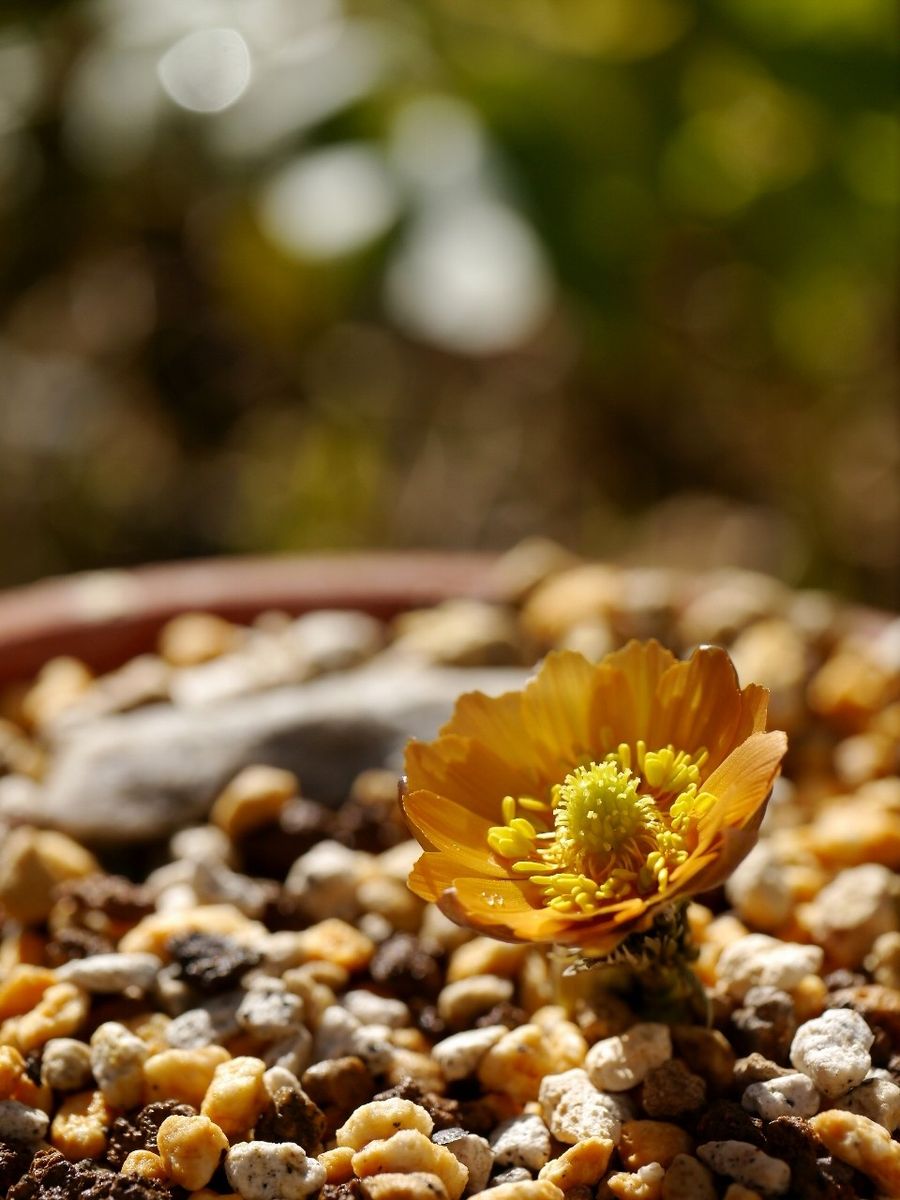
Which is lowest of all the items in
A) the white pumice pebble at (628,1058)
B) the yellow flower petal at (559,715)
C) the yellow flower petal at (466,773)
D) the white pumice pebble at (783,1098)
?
the white pumice pebble at (783,1098)

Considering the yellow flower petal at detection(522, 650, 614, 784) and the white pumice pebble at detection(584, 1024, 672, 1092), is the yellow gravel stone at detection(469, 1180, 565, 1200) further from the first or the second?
the yellow flower petal at detection(522, 650, 614, 784)

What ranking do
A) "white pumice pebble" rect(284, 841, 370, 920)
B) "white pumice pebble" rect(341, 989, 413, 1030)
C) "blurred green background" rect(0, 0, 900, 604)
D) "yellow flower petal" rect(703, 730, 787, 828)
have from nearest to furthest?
"yellow flower petal" rect(703, 730, 787, 828) → "white pumice pebble" rect(341, 989, 413, 1030) → "white pumice pebble" rect(284, 841, 370, 920) → "blurred green background" rect(0, 0, 900, 604)

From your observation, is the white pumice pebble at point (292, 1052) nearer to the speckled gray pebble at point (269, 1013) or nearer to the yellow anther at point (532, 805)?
the speckled gray pebble at point (269, 1013)

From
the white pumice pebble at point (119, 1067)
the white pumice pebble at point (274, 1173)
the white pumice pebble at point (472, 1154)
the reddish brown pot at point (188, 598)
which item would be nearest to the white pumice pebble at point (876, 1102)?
the white pumice pebble at point (472, 1154)

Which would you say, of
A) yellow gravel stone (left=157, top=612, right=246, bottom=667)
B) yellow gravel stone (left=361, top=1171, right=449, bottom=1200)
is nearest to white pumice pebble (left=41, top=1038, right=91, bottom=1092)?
yellow gravel stone (left=361, top=1171, right=449, bottom=1200)

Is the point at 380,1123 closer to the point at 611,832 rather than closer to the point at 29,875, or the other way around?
the point at 611,832

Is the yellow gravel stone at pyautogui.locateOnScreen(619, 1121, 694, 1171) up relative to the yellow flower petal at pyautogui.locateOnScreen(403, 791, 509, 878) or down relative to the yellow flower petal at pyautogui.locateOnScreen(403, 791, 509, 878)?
down

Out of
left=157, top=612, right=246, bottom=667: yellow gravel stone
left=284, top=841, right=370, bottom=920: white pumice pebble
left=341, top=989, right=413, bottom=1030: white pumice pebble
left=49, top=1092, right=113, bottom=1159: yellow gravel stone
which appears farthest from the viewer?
left=157, top=612, right=246, bottom=667: yellow gravel stone

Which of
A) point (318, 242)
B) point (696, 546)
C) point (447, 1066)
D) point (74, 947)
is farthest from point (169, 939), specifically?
point (696, 546)

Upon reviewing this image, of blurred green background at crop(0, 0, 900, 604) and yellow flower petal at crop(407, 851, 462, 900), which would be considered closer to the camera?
yellow flower petal at crop(407, 851, 462, 900)
